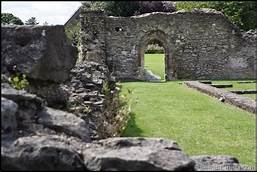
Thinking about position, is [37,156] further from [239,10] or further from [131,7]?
[239,10]

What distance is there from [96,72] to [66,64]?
7063 mm

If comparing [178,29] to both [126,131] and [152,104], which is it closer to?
[152,104]

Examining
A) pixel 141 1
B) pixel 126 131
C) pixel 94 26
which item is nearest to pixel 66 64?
pixel 126 131

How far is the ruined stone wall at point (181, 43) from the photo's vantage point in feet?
84.5

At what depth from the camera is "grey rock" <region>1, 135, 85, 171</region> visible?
4.60 meters

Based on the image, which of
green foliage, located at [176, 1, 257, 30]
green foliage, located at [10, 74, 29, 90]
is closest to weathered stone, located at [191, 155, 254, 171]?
green foliage, located at [10, 74, 29, 90]

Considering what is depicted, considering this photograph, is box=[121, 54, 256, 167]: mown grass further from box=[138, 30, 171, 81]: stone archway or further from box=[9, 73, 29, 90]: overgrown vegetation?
box=[138, 30, 171, 81]: stone archway

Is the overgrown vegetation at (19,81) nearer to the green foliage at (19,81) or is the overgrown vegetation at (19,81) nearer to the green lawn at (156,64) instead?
the green foliage at (19,81)

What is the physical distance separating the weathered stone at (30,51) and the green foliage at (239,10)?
34770mm

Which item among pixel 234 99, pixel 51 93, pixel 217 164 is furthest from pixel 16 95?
pixel 234 99

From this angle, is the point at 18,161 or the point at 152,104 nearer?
the point at 18,161

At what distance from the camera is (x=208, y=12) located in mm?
26141

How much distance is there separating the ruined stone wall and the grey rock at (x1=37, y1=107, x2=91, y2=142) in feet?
66.1

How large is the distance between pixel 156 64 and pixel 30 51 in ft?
88.2
